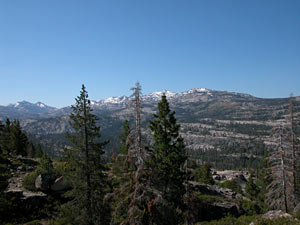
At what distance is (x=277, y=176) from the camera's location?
23422 millimetres

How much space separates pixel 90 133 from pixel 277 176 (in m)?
22.6

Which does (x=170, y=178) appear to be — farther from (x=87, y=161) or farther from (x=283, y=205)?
(x=283, y=205)

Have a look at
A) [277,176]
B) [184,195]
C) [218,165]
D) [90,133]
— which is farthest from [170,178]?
[218,165]

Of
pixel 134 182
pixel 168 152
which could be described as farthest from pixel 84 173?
pixel 168 152

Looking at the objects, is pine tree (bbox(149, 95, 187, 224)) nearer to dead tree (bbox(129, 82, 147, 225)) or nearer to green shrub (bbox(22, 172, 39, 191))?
dead tree (bbox(129, 82, 147, 225))

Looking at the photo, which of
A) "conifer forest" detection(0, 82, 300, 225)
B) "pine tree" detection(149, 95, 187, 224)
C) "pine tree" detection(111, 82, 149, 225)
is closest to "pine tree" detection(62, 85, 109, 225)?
"conifer forest" detection(0, 82, 300, 225)

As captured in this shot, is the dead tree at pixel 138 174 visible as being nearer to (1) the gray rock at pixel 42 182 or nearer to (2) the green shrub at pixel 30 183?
(1) the gray rock at pixel 42 182

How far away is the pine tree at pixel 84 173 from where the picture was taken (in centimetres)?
1698

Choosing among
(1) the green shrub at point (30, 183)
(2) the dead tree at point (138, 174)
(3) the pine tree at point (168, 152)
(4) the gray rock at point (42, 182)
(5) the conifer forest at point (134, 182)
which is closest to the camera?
(2) the dead tree at point (138, 174)

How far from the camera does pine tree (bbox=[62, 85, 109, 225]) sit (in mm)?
16984

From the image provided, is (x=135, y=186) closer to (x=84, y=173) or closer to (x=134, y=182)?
(x=134, y=182)

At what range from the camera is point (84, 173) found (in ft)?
56.2

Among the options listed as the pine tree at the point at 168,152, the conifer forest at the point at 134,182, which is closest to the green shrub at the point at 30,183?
the conifer forest at the point at 134,182

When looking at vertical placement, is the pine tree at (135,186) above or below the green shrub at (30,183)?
above
